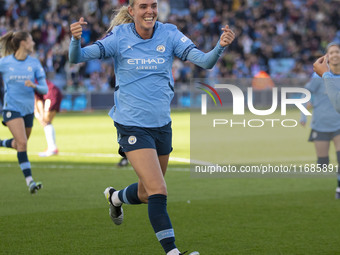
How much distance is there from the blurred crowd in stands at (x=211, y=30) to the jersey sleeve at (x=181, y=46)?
24.9 meters

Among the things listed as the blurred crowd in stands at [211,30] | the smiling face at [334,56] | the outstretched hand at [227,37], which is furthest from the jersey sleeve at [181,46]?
the blurred crowd in stands at [211,30]

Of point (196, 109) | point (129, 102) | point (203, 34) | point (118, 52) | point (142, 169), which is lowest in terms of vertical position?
point (196, 109)

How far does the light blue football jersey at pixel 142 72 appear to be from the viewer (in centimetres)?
607

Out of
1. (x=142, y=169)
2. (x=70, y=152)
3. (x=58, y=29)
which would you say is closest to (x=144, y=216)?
(x=142, y=169)

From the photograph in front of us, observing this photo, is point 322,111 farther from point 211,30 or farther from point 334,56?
point 211,30

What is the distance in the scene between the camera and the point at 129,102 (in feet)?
19.9

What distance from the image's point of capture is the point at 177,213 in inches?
349

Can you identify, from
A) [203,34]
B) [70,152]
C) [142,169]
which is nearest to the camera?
[142,169]

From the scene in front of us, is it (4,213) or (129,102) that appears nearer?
(129,102)

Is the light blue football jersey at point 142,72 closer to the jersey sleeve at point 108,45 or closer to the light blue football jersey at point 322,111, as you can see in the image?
the jersey sleeve at point 108,45

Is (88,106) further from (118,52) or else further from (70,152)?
(118,52)

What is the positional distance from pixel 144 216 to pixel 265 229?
5.26ft

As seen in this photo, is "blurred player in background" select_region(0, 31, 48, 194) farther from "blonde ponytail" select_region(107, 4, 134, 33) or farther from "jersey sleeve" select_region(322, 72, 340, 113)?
"jersey sleeve" select_region(322, 72, 340, 113)

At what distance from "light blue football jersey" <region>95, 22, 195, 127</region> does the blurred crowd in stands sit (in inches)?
978
